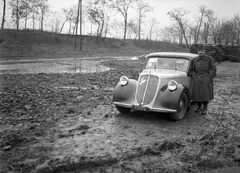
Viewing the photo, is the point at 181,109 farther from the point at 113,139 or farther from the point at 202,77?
the point at 113,139

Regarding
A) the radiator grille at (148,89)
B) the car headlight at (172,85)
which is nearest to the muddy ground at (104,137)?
the radiator grille at (148,89)

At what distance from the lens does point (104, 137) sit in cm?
504

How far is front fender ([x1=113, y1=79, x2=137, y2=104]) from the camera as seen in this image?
645 centimetres

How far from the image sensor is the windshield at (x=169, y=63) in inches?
278

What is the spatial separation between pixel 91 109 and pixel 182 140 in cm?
306

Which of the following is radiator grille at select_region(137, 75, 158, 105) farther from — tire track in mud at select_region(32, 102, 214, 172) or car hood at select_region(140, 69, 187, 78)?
tire track in mud at select_region(32, 102, 214, 172)

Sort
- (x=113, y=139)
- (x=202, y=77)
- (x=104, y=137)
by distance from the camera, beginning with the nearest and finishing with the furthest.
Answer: (x=113, y=139) → (x=104, y=137) → (x=202, y=77)

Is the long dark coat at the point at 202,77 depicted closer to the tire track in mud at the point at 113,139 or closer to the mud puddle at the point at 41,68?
the tire track in mud at the point at 113,139

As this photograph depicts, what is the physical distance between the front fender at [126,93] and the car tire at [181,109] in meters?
1.10

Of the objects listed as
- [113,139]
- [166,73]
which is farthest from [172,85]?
[113,139]

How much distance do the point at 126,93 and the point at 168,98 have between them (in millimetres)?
1094

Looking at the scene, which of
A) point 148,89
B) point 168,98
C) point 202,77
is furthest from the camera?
point 202,77

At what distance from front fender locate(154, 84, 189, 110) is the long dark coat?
1.09 metres

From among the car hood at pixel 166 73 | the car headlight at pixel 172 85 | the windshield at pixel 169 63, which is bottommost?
the car headlight at pixel 172 85
